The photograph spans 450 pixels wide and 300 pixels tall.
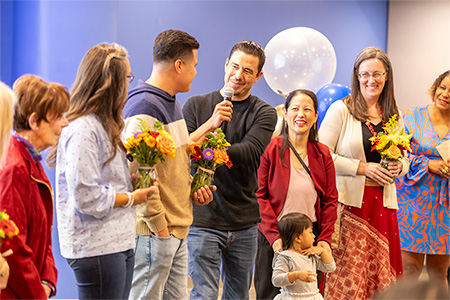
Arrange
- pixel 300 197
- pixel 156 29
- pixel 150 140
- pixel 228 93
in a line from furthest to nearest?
1. pixel 156 29
2. pixel 300 197
3. pixel 228 93
4. pixel 150 140

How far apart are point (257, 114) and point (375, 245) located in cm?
113

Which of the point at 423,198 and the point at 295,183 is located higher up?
the point at 295,183

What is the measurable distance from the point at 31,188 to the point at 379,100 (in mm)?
2340

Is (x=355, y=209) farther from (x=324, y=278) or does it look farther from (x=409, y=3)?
(x=409, y=3)

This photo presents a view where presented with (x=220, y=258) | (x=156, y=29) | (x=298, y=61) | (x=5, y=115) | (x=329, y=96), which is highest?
(x=156, y=29)

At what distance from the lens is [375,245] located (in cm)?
354

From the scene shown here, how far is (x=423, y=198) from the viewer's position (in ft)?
13.3

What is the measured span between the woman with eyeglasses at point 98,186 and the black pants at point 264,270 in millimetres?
1175

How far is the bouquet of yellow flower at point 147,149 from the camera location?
230 cm

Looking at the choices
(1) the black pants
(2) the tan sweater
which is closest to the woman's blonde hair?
(2) the tan sweater

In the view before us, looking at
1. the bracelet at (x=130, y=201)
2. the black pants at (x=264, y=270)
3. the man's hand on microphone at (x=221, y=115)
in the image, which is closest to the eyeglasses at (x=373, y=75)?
the black pants at (x=264, y=270)

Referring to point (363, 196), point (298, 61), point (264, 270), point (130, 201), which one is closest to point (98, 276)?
point (130, 201)

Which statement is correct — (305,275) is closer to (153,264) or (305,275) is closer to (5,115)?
(153,264)

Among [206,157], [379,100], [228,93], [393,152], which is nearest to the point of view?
[206,157]
